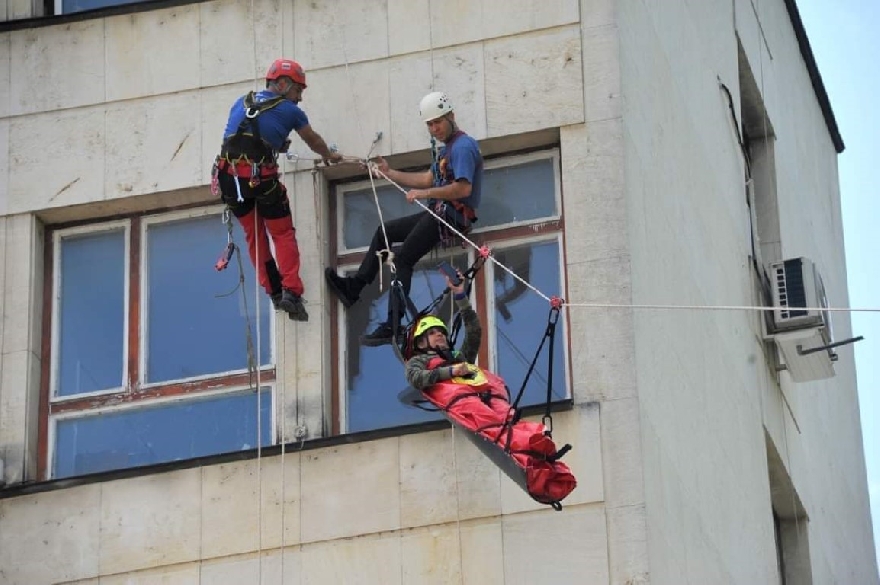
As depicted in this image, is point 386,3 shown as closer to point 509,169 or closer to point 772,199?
point 509,169

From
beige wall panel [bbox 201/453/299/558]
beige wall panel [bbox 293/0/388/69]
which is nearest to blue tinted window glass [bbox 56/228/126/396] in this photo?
beige wall panel [bbox 201/453/299/558]

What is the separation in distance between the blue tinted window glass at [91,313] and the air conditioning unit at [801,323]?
669 centimetres

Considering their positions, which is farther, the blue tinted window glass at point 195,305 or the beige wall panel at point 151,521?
the blue tinted window glass at point 195,305

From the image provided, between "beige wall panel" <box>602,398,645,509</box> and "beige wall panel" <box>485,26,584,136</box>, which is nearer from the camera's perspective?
"beige wall panel" <box>602,398,645,509</box>

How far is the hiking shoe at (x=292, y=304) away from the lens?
18031mm

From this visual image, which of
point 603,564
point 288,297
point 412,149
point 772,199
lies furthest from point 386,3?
point 772,199

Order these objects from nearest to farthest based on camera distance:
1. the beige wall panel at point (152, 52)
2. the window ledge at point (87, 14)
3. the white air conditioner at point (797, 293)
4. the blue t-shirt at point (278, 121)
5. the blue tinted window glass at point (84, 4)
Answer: the blue t-shirt at point (278, 121) → the beige wall panel at point (152, 52) → the window ledge at point (87, 14) → the blue tinted window glass at point (84, 4) → the white air conditioner at point (797, 293)

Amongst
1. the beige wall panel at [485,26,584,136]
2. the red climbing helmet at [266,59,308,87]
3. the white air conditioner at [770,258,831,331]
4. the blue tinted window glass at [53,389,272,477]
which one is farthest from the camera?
the white air conditioner at [770,258,831,331]

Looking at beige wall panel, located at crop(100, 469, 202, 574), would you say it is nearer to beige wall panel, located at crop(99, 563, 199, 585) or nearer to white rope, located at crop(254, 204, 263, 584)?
beige wall panel, located at crop(99, 563, 199, 585)

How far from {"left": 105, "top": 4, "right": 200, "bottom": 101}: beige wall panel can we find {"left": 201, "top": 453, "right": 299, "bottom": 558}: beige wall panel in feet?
11.0

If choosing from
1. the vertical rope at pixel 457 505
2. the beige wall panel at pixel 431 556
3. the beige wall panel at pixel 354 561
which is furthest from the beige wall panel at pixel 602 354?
the beige wall panel at pixel 354 561

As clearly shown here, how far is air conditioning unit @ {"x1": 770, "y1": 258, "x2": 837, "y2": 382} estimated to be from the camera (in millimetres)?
22250

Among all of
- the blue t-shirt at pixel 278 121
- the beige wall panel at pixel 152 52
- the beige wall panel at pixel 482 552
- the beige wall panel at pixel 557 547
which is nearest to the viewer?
the beige wall panel at pixel 557 547

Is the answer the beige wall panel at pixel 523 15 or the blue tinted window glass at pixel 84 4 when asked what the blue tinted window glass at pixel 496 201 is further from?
the blue tinted window glass at pixel 84 4
